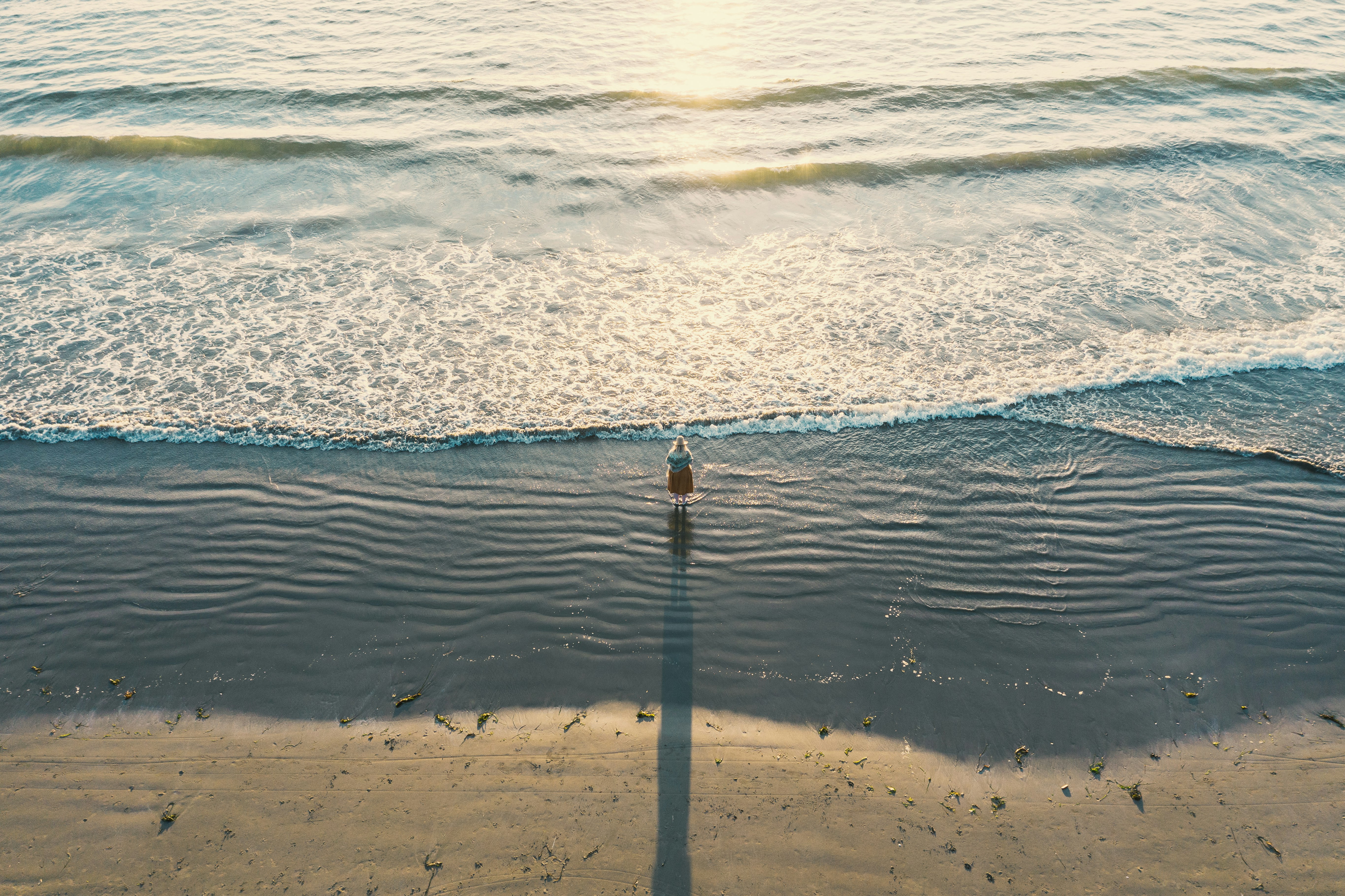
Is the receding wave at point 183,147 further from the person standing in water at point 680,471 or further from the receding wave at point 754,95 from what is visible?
the person standing in water at point 680,471

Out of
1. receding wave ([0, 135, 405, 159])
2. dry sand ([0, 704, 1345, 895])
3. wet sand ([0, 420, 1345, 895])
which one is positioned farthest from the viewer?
receding wave ([0, 135, 405, 159])

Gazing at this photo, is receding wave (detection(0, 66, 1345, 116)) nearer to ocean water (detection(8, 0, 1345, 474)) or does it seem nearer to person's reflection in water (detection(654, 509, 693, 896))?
ocean water (detection(8, 0, 1345, 474))

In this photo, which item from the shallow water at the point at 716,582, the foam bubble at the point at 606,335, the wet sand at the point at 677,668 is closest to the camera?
the wet sand at the point at 677,668

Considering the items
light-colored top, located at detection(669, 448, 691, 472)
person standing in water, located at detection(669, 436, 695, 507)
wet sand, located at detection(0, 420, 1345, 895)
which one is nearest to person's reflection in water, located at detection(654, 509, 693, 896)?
wet sand, located at detection(0, 420, 1345, 895)

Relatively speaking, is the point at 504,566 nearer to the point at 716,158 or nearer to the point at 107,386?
the point at 107,386

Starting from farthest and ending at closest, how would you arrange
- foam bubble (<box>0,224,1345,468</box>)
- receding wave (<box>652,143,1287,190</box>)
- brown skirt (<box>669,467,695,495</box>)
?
receding wave (<box>652,143,1287,190</box>)
foam bubble (<box>0,224,1345,468</box>)
brown skirt (<box>669,467,695,495</box>)

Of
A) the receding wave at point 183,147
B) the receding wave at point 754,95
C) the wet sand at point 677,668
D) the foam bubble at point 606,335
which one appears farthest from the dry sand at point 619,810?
the receding wave at point 754,95

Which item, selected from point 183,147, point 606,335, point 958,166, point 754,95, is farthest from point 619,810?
point 754,95

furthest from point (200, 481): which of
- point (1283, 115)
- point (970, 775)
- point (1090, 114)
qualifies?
point (1283, 115)
